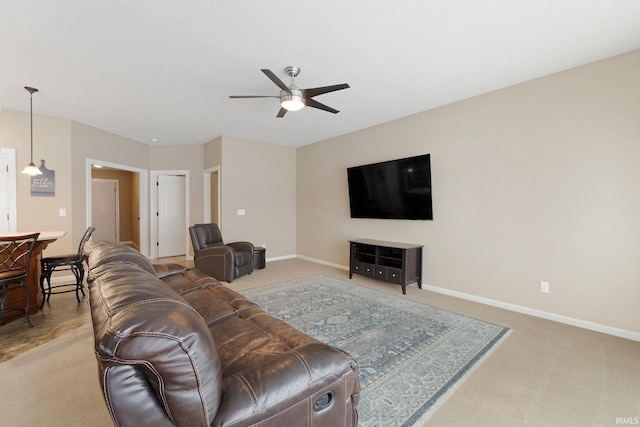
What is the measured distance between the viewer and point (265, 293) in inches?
152

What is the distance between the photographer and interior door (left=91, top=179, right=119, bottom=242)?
7.88m

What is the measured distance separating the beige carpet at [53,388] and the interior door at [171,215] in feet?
14.5

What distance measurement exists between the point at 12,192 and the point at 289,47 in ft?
15.6

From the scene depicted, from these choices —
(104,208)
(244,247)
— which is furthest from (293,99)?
(104,208)

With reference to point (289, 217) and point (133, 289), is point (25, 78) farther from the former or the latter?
point (289, 217)

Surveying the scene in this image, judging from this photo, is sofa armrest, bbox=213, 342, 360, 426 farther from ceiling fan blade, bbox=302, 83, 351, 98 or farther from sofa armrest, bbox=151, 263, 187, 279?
ceiling fan blade, bbox=302, 83, 351, 98

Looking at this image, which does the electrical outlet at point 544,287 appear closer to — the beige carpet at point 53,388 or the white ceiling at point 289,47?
the white ceiling at point 289,47

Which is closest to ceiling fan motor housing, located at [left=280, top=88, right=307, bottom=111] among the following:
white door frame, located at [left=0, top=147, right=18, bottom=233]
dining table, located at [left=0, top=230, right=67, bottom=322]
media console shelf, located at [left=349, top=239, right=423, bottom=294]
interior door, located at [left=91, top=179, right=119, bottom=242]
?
media console shelf, located at [left=349, top=239, right=423, bottom=294]

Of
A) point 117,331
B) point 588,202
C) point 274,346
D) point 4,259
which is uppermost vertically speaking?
point 588,202

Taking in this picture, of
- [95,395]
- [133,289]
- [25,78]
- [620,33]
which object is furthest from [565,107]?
[25,78]

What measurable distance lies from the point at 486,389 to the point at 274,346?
156 cm

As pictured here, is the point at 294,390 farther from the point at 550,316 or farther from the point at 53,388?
the point at 550,316

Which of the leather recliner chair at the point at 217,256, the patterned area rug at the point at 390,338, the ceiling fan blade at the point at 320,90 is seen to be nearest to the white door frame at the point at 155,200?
the leather recliner chair at the point at 217,256

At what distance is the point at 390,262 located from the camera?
420 cm
